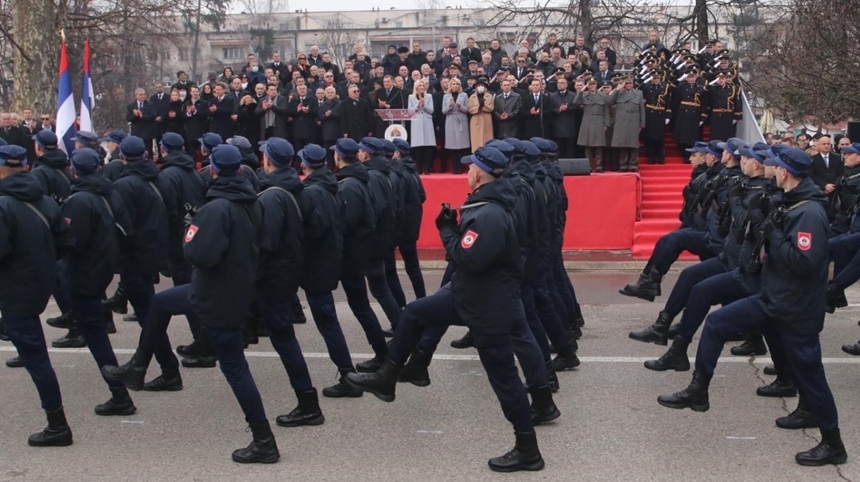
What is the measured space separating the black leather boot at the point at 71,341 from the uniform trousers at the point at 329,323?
2.97 m

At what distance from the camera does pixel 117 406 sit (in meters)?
7.11

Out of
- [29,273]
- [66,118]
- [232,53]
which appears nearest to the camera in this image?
[29,273]

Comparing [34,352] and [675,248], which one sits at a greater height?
[675,248]

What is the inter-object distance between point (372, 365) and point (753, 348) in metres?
3.39

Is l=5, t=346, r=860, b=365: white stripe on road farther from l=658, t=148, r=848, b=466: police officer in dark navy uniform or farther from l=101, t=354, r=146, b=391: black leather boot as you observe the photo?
l=658, t=148, r=848, b=466: police officer in dark navy uniform

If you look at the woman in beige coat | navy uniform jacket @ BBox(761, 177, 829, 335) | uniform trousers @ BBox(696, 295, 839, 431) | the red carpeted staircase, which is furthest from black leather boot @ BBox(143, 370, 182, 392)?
the woman in beige coat

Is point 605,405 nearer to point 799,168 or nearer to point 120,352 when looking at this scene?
point 799,168

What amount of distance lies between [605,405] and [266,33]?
210 feet

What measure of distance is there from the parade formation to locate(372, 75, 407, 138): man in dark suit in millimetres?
7480

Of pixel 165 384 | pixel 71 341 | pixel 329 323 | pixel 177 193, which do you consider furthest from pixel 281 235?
pixel 71 341

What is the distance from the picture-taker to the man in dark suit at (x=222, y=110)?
1839 cm

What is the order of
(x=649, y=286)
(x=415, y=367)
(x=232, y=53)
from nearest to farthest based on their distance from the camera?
(x=415, y=367), (x=649, y=286), (x=232, y=53)

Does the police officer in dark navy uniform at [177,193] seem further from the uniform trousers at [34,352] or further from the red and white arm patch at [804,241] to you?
the red and white arm patch at [804,241]

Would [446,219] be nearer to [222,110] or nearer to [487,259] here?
[487,259]
